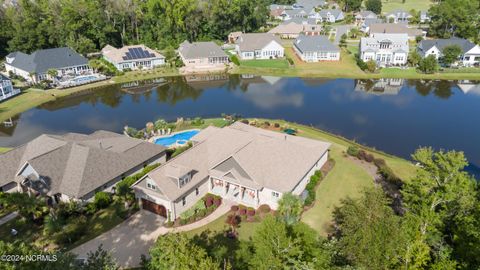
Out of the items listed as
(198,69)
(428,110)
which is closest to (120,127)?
(198,69)

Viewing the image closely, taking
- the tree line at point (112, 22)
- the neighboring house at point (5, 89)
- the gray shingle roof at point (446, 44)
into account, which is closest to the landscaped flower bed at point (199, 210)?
the neighboring house at point (5, 89)

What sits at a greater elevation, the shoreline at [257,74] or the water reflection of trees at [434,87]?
the shoreline at [257,74]

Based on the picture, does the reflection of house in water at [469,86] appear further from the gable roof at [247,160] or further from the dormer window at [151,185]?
the dormer window at [151,185]

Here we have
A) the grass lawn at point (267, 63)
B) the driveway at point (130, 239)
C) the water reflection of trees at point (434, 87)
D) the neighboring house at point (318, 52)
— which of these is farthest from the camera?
the neighboring house at point (318, 52)

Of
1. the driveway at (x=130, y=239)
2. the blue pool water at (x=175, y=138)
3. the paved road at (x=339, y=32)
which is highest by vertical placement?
the paved road at (x=339, y=32)

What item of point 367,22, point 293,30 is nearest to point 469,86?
point 367,22

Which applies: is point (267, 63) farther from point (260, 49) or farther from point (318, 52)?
point (318, 52)

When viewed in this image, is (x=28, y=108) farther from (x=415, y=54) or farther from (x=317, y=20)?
(x=317, y=20)
